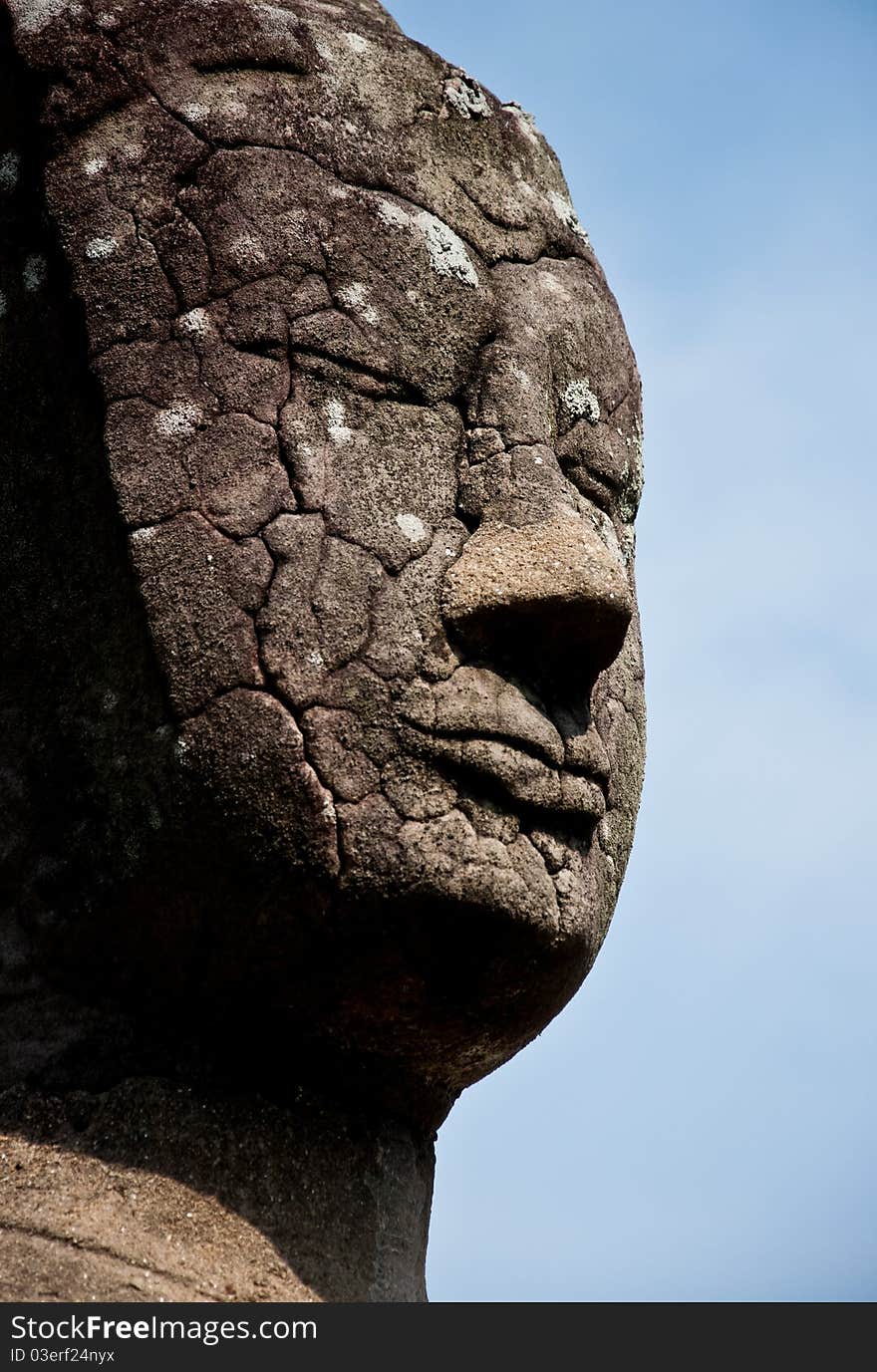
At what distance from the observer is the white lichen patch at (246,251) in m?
3.56

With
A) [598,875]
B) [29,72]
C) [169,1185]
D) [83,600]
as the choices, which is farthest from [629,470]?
[169,1185]

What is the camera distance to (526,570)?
3436mm

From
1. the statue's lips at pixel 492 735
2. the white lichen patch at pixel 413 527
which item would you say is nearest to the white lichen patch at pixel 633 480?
the white lichen patch at pixel 413 527

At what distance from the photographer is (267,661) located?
3.32 m

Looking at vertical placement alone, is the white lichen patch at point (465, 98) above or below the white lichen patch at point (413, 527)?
above

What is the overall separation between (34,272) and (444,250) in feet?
2.77

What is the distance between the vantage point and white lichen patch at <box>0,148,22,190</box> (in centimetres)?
373

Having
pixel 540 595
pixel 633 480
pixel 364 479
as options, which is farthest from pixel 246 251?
pixel 633 480

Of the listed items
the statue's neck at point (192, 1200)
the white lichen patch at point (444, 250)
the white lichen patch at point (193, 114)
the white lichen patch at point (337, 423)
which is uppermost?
the white lichen patch at point (193, 114)

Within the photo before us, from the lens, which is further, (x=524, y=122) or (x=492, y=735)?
(x=524, y=122)

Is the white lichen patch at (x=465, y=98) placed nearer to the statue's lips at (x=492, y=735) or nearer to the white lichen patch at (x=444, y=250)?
the white lichen patch at (x=444, y=250)

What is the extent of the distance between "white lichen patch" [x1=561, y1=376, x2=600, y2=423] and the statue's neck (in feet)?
5.01

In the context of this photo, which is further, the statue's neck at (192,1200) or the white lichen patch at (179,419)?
the white lichen patch at (179,419)

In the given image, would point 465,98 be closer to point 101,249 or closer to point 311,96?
point 311,96
